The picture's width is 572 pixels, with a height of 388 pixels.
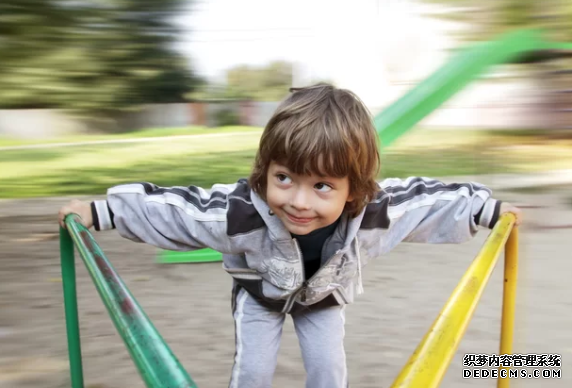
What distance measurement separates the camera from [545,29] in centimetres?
602

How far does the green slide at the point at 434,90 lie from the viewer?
12.6 feet

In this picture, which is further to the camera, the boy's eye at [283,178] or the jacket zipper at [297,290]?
the jacket zipper at [297,290]

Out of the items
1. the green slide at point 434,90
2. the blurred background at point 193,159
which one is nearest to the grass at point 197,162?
the blurred background at point 193,159

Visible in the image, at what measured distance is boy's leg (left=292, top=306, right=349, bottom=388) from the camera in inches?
60.8

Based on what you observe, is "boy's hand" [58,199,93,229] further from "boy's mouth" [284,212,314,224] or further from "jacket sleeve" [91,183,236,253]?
"boy's mouth" [284,212,314,224]

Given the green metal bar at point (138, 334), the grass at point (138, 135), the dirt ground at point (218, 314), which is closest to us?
the green metal bar at point (138, 334)

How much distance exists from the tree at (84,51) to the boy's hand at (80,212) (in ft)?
7.29

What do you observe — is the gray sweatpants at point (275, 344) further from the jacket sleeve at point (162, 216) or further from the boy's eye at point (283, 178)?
the boy's eye at point (283, 178)

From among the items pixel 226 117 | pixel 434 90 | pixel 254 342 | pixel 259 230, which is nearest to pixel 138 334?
pixel 259 230

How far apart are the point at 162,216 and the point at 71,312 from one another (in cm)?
38

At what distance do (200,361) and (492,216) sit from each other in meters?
1.20

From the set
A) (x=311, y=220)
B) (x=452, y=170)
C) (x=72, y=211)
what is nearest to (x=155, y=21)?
(x=72, y=211)

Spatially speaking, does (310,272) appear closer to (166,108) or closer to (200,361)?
(200,361)

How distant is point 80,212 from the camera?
1460 millimetres
